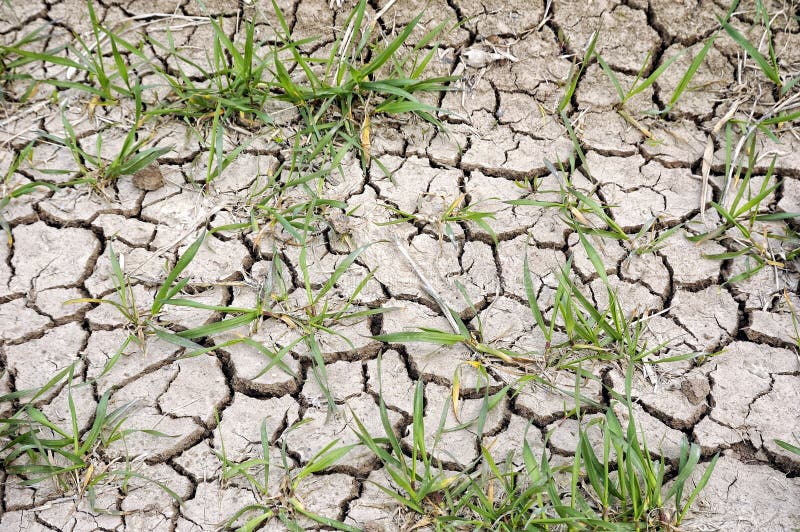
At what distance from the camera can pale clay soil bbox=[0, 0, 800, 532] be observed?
2.11m

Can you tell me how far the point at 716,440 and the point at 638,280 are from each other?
59 cm

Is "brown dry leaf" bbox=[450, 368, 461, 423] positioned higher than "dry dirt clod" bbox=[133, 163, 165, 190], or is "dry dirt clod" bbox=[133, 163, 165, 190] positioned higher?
"dry dirt clod" bbox=[133, 163, 165, 190]

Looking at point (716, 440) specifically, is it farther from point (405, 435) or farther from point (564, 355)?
point (405, 435)

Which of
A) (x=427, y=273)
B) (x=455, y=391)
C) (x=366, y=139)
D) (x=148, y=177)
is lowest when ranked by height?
(x=455, y=391)

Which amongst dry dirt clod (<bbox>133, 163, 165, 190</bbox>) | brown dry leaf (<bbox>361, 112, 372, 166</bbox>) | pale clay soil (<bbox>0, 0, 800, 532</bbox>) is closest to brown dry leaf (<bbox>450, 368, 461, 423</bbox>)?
pale clay soil (<bbox>0, 0, 800, 532</bbox>)

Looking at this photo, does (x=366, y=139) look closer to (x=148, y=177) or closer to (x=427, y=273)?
(x=427, y=273)

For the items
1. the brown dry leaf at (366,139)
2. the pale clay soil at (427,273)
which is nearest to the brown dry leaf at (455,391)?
the pale clay soil at (427,273)

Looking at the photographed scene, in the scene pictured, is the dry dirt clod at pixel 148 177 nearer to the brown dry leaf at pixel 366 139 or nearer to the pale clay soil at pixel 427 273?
the pale clay soil at pixel 427 273

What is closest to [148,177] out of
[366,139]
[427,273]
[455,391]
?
[366,139]

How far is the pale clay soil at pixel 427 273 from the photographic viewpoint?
211 centimetres

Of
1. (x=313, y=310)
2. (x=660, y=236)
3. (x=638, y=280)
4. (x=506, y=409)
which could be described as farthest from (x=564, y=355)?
(x=313, y=310)

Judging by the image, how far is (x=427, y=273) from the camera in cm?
248

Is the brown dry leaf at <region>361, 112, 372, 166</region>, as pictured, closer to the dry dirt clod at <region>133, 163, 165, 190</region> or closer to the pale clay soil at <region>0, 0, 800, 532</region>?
the pale clay soil at <region>0, 0, 800, 532</region>

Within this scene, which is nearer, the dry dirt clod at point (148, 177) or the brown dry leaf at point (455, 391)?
the brown dry leaf at point (455, 391)
